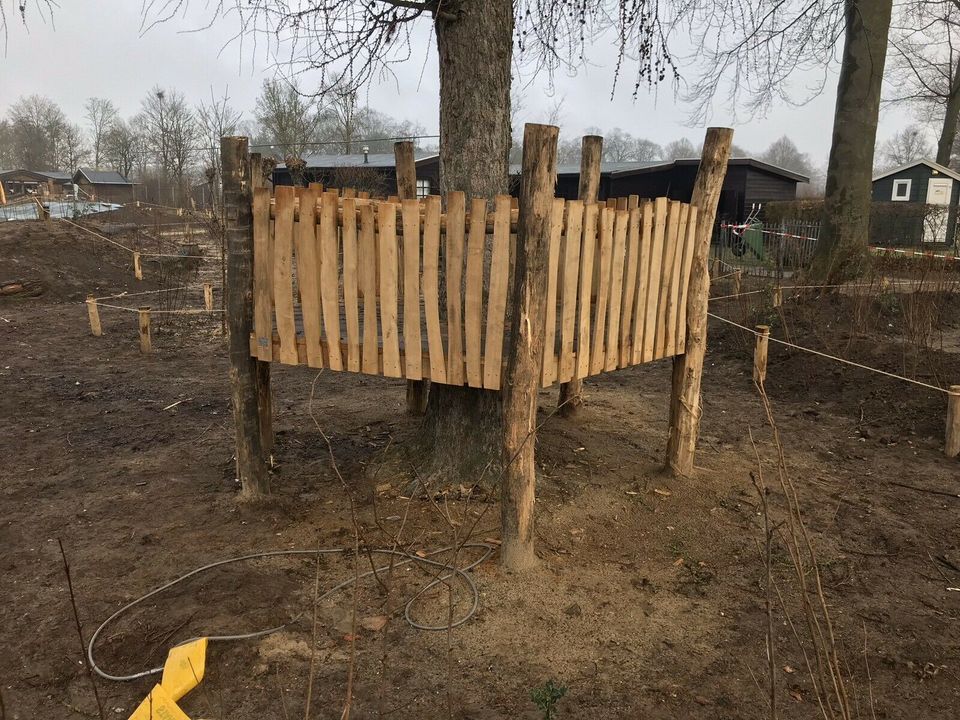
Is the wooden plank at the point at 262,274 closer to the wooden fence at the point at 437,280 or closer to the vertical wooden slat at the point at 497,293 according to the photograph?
the wooden fence at the point at 437,280

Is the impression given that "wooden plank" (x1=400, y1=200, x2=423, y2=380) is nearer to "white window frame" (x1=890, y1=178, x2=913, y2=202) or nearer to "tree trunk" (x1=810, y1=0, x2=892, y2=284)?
"tree trunk" (x1=810, y1=0, x2=892, y2=284)

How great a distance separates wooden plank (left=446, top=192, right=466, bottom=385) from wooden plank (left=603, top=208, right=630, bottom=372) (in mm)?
938

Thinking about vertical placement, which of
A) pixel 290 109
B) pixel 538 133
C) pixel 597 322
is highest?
pixel 290 109

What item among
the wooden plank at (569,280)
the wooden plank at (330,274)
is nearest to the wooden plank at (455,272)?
the wooden plank at (569,280)

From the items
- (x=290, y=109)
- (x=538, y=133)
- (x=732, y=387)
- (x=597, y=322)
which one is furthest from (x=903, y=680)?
(x=290, y=109)

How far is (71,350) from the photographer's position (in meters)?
9.51

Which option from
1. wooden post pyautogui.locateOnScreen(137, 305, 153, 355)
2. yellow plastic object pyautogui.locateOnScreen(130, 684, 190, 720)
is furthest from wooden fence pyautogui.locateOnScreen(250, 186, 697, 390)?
wooden post pyautogui.locateOnScreen(137, 305, 153, 355)

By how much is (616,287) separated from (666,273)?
0.60 metres

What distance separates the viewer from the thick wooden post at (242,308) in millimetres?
4059

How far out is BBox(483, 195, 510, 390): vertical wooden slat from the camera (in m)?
3.40

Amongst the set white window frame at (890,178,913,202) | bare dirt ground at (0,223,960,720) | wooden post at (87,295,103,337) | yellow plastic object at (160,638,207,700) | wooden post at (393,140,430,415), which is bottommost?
bare dirt ground at (0,223,960,720)

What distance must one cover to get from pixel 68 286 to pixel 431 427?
13.5 meters

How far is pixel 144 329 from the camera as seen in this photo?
367 inches

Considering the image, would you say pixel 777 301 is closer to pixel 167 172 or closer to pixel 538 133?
pixel 538 133
